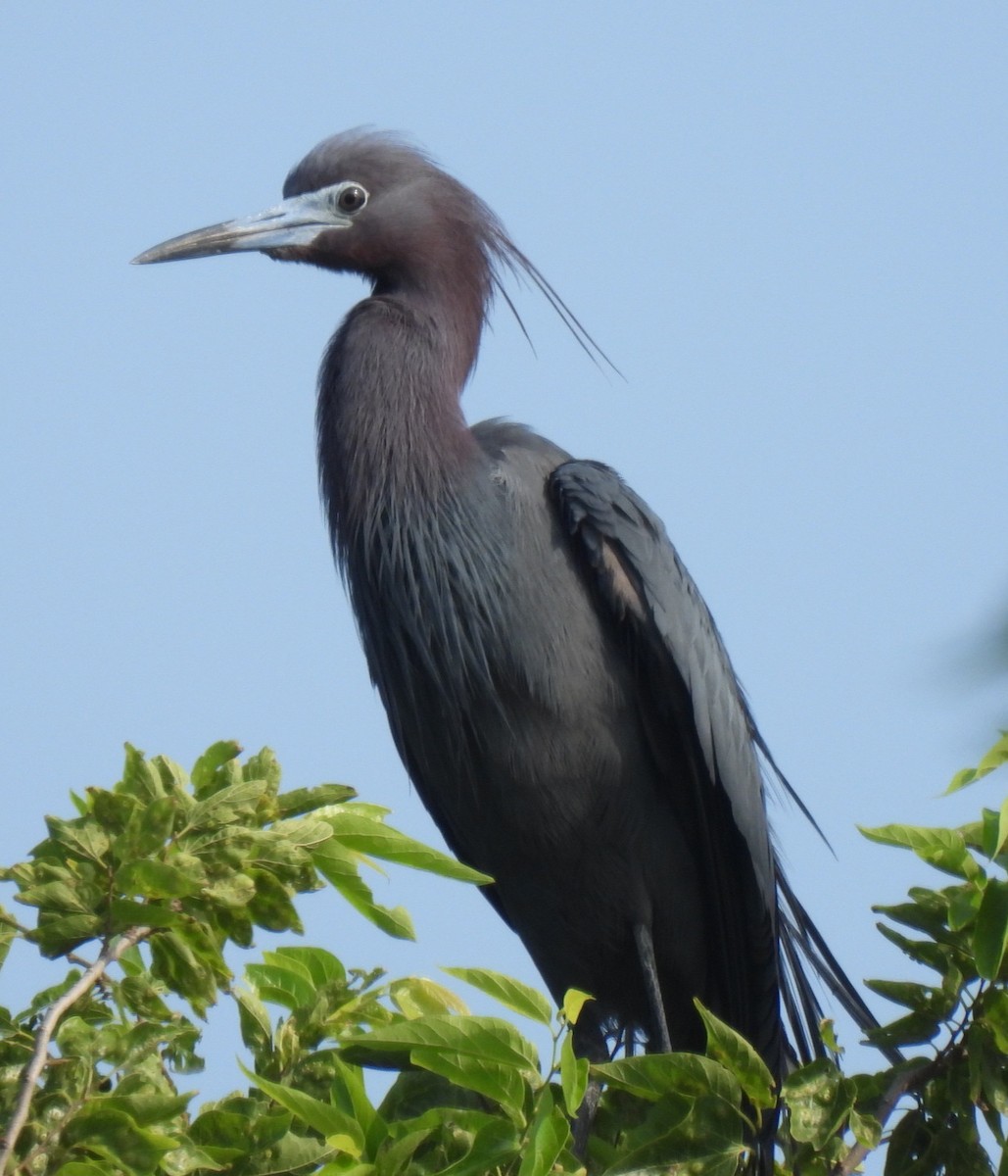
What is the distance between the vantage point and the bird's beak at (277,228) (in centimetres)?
524

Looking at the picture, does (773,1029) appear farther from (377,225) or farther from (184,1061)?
(377,225)

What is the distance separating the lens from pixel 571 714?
4254 mm

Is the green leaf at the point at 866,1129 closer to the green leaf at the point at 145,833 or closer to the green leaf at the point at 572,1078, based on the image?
the green leaf at the point at 572,1078

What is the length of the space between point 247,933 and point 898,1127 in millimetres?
1173

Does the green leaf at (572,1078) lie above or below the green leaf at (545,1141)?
above

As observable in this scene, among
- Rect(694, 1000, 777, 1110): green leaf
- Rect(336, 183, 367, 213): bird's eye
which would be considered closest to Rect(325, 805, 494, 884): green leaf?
Rect(694, 1000, 777, 1110): green leaf

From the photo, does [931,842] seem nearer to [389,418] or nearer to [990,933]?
[990,933]

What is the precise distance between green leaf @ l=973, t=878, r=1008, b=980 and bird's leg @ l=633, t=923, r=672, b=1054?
162 cm

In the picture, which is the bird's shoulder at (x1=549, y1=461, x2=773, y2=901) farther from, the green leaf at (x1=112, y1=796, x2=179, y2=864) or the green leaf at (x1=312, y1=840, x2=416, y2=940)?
the green leaf at (x1=112, y1=796, x2=179, y2=864)

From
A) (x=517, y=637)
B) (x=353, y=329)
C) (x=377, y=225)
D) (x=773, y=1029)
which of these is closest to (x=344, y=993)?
(x=517, y=637)

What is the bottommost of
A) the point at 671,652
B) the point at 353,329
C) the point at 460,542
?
the point at 671,652

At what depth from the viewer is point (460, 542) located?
4.38 metres

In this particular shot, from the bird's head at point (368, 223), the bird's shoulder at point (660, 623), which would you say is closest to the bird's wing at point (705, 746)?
the bird's shoulder at point (660, 623)

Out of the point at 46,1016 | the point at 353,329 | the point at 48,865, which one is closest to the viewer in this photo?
the point at 46,1016
